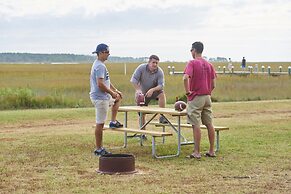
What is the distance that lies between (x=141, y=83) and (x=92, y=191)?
4.34 metres

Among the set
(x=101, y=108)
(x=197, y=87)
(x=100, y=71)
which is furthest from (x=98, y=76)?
(x=197, y=87)

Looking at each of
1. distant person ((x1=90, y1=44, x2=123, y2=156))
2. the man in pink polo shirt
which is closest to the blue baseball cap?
distant person ((x1=90, y1=44, x2=123, y2=156))

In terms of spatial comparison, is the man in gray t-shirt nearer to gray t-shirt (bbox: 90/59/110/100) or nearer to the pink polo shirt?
gray t-shirt (bbox: 90/59/110/100)

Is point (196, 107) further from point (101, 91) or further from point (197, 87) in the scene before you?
point (101, 91)

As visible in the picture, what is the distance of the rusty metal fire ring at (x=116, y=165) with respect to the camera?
8.17 metres

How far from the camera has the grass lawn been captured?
739cm

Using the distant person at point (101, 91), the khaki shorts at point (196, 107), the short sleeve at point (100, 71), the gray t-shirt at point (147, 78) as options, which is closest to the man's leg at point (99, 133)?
the distant person at point (101, 91)

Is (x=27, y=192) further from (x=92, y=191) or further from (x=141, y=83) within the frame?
(x=141, y=83)

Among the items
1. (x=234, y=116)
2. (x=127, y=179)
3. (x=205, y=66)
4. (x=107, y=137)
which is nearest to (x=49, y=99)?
(x=234, y=116)

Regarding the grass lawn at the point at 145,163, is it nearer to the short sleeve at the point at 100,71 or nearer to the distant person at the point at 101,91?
the distant person at the point at 101,91

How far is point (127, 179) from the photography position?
7832 mm

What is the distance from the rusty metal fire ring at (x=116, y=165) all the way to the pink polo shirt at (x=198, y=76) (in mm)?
1695

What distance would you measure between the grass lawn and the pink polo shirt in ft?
3.08

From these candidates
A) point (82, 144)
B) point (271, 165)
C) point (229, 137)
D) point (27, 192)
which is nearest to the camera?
point (27, 192)
